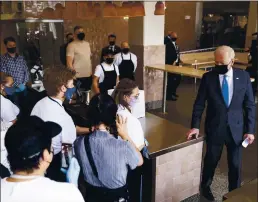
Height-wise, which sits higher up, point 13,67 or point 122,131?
point 13,67

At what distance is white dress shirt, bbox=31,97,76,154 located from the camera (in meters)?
1.51

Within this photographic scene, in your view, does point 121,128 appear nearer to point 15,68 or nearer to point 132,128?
point 132,128

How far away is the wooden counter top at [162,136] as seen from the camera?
194cm

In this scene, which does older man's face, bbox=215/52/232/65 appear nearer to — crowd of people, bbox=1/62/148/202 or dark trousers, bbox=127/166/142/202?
crowd of people, bbox=1/62/148/202

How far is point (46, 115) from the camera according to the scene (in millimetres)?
1514

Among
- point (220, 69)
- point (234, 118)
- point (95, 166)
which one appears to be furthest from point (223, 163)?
point (95, 166)

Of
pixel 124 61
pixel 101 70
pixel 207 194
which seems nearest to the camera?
pixel 207 194

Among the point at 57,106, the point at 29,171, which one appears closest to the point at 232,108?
the point at 57,106

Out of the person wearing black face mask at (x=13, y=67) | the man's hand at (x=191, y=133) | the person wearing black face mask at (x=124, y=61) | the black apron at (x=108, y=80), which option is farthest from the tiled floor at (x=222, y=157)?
the person wearing black face mask at (x=13, y=67)

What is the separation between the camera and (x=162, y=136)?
6.90 ft

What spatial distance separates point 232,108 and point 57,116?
1191mm

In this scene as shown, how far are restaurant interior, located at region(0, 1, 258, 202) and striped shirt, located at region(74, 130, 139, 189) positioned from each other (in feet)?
1.50

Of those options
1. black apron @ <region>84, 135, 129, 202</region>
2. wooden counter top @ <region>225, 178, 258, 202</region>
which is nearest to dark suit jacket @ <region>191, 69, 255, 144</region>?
wooden counter top @ <region>225, 178, 258, 202</region>

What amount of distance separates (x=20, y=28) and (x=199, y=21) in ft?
23.4
